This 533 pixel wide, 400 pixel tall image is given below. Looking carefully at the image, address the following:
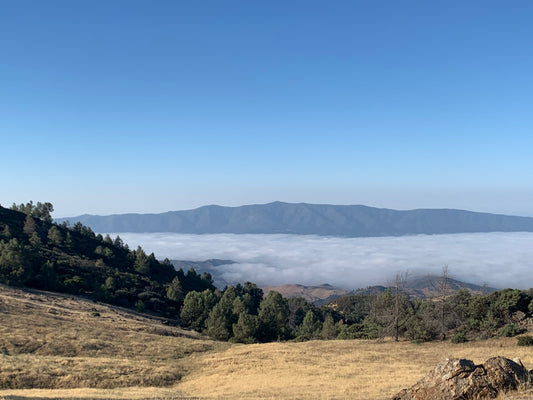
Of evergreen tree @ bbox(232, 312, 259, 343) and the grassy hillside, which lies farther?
evergreen tree @ bbox(232, 312, 259, 343)

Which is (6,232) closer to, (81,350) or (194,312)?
(194,312)

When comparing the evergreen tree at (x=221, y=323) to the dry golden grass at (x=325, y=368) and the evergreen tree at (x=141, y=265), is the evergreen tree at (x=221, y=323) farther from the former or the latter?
the evergreen tree at (x=141, y=265)

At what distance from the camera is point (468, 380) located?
12.3m

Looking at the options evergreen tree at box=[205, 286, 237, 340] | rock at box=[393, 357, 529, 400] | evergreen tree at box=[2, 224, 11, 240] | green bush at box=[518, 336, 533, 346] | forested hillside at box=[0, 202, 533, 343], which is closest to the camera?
rock at box=[393, 357, 529, 400]

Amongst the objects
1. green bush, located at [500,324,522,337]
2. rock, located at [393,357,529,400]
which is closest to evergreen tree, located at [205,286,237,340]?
green bush, located at [500,324,522,337]

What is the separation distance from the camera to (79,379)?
24750mm

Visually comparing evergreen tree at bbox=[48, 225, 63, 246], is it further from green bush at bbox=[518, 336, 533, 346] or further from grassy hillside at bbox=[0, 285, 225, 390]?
green bush at bbox=[518, 336, 533, 346]

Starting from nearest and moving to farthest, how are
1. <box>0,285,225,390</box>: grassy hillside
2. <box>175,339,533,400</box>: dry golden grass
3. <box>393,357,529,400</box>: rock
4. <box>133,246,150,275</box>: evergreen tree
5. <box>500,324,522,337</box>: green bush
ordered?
1. <box>393,357,529,400</box>: rock
2. <box>175,339,533,400</box>: dry golden grass
3. <box>0,285,225,390</box>: grassy hillside
4. <box>500,324,522,337</box>: green bush
5. <box>133,246,150,275</box>: evergreen tree

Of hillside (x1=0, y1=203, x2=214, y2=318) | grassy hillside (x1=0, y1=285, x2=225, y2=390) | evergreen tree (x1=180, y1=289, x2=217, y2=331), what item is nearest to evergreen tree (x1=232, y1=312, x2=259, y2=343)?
grassy hillside (x1=0, y1=285, x2=225, y2=390)

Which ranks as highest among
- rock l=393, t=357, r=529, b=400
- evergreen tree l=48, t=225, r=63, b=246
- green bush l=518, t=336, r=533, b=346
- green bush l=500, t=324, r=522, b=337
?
rock l=393, t=357, r=529, b=400

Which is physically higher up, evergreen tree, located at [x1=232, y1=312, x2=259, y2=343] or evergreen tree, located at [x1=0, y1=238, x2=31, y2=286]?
evergreen tree, located at [x1=0, y1=238, x2=31, y2=286]

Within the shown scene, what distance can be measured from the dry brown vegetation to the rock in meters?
0.76

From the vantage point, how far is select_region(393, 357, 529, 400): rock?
1214cm

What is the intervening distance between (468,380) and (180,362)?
27797 millimetres
